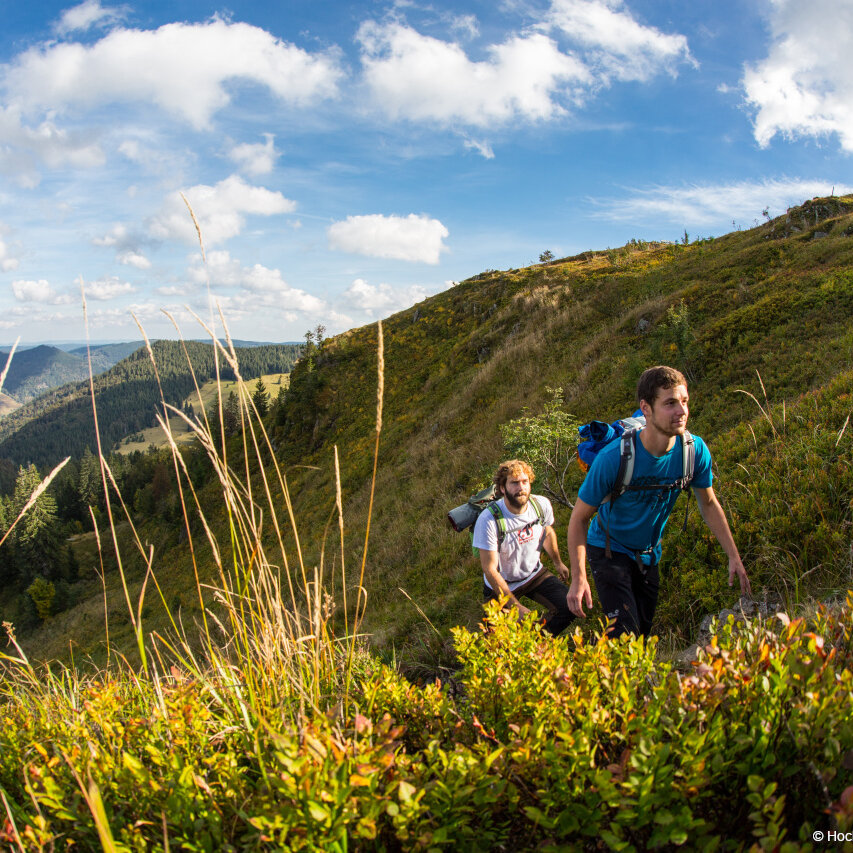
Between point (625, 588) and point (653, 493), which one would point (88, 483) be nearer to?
point (625, 588)

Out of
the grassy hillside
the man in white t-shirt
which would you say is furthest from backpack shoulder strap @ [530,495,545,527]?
the grassy hillside

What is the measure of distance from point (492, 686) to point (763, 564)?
338 cm

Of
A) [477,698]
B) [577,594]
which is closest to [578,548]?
[577,594]

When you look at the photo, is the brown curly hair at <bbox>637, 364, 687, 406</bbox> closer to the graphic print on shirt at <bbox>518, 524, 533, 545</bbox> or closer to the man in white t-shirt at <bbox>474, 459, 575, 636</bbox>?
the man in white t-shirt at <bbox>474, 459, 575, 636</bbox>

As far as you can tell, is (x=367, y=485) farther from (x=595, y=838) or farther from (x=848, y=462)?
(x=595, y=838)

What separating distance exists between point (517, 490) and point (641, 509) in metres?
1.06

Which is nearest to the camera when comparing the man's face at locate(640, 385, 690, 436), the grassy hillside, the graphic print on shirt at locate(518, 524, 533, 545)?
the man's face at locate(640, 385, 690, 436)

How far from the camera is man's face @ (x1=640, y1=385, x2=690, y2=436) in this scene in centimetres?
293

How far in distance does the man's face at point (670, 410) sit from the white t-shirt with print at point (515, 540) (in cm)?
153

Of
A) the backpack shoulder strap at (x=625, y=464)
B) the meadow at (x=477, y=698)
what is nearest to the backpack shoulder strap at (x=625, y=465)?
the backpack shoulder strap at (x=625, y=464)

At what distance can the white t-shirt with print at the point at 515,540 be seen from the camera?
4.10 m

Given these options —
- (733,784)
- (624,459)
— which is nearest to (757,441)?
(624,459)

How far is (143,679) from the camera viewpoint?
7.61 ft

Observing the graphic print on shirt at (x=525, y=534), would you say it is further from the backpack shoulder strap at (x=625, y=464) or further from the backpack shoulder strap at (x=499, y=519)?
the backpack shoulder strap at (x=625, y=464)
